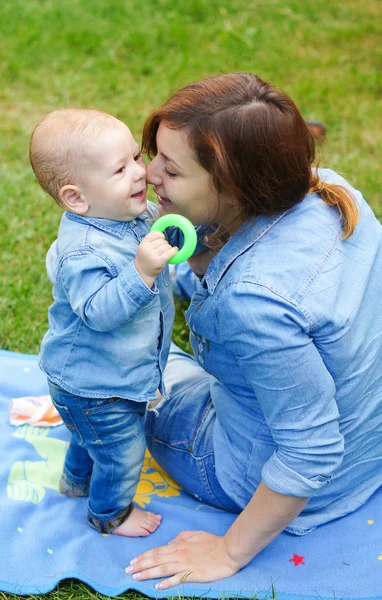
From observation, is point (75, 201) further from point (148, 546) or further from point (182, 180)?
point (148, 546)

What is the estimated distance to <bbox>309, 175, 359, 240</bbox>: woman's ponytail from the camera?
81.8 inches

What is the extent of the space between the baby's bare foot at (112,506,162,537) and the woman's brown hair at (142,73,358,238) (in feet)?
3.83

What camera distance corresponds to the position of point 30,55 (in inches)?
226

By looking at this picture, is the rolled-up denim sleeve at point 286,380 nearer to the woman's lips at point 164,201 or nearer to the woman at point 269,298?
the woman at point 269,298

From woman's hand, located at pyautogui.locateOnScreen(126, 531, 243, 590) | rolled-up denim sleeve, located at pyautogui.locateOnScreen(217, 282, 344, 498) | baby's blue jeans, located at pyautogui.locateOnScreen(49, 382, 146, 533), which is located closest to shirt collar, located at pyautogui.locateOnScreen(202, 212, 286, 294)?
rolled-up denim sleeve, located at pyautogui.locateOnScreen(217, 282, 344, 498)

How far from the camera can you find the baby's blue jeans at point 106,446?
2236mm

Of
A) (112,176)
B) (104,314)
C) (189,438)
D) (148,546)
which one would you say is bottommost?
(148,546)

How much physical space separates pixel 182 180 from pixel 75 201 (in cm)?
32

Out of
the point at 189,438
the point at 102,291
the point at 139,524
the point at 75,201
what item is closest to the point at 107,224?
the point at 75,201

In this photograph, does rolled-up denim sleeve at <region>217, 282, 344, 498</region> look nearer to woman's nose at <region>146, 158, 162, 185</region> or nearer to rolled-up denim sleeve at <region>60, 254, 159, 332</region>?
rolled-up denim sleeve at <region>60, 254, 159, 332</region>

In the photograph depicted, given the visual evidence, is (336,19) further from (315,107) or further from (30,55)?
(30,55)

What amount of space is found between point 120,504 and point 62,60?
4207 mm

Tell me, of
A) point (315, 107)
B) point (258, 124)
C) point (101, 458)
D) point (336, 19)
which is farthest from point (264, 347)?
point (336, 19)

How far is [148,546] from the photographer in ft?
8.05
